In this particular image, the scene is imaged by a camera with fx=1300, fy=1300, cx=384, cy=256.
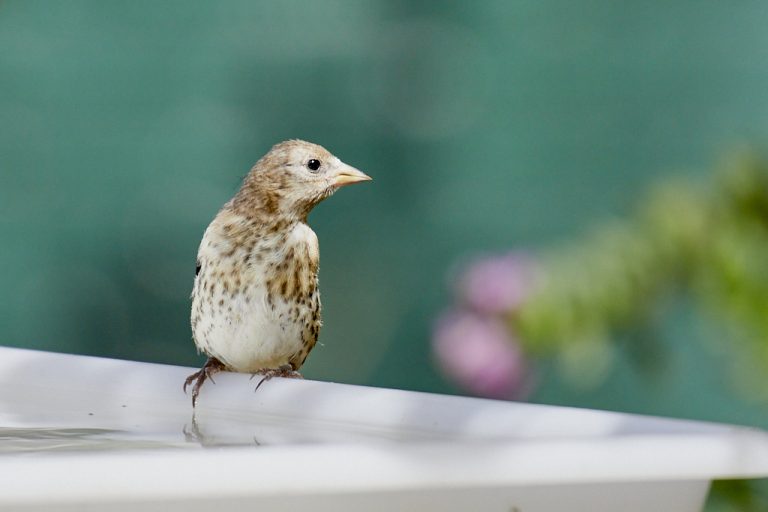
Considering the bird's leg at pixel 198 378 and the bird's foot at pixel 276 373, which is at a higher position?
the bird's foot at pixel 276 373

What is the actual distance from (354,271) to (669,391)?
2.93 feet

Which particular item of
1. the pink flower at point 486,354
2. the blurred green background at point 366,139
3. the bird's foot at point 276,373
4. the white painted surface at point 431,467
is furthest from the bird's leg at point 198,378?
the blurred green background at point 366,139

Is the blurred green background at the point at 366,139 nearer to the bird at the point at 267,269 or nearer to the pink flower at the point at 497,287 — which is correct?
the bird at the point at 267,269

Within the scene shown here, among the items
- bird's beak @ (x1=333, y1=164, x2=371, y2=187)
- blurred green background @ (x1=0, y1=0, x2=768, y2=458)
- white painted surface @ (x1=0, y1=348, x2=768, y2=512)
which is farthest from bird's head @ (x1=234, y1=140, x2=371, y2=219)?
blurred green background @ (x1=0, y1=0, x2=768, y2=458)

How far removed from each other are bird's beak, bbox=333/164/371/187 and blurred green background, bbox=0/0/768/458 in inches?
34.3

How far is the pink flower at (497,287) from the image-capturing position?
3.80 ft

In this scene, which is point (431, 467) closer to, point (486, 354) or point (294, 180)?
point (486, 354)

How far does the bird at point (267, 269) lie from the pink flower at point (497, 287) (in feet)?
3.09

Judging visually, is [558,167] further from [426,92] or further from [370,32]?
[370,32]

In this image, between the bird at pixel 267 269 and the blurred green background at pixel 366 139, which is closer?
the bird at pixel 267 269

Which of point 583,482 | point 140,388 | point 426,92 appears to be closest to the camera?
point 583,482

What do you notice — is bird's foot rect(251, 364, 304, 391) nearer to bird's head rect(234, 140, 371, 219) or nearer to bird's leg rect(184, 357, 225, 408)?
bird's leg rect(184, 357, 225, 408)

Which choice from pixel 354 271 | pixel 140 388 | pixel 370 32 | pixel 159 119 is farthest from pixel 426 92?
pixel 140 388

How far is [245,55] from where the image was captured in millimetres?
3521
